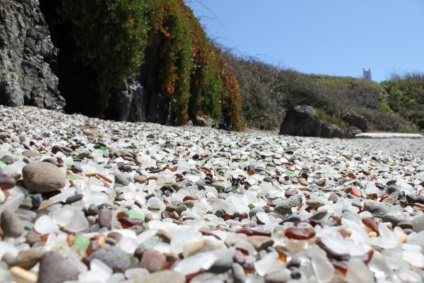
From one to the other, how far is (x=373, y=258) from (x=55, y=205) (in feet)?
3.09

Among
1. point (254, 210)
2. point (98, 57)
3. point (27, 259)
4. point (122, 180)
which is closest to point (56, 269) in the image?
point (27, 259)

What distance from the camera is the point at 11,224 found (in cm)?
118

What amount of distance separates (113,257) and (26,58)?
4.94m

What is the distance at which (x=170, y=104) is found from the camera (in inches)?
315

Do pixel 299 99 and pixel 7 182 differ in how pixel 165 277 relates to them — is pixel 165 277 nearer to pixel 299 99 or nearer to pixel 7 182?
pixel 7 182

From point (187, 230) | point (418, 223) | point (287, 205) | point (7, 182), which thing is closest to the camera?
point (187, 230)

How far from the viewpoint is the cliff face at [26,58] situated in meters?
4.92

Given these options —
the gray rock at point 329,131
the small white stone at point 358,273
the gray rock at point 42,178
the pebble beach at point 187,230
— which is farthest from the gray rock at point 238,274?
the gray rock at point 329,131

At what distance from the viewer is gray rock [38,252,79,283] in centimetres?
95

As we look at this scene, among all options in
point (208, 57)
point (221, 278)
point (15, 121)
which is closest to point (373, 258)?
point (221, 278)

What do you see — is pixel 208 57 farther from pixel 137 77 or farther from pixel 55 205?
pixel 55 205

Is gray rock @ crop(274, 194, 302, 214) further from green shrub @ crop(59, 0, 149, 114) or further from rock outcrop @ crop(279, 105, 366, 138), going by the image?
rock outcrop @ crop(279, 105, 366, 138)

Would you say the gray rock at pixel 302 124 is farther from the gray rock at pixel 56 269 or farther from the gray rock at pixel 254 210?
the gray rock at pixel 56 269

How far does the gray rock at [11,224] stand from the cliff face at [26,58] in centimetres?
408
